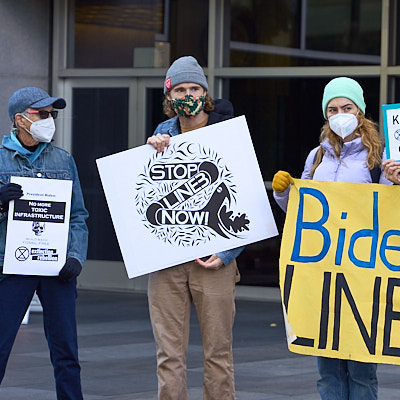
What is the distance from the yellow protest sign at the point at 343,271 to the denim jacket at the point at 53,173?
3.81ft

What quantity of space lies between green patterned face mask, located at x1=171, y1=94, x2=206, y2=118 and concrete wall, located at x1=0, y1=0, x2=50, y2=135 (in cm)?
864

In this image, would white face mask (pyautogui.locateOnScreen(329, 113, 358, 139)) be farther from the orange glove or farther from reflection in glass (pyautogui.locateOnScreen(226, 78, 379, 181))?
reflection in glass (pyautogui.locateOnScreen(226, 78, 379, 181))

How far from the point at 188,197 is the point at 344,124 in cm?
97

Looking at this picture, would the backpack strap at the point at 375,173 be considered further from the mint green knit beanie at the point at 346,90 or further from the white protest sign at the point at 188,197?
the white protest sign at the point at 188,197

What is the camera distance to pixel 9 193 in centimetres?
572

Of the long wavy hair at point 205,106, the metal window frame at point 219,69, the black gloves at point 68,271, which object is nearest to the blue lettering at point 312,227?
the long wavy hair at point 205,106

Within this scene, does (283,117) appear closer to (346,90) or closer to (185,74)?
(185,74)

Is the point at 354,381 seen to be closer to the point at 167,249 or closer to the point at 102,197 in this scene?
the point at 167,249

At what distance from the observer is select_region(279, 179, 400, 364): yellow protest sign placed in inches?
214

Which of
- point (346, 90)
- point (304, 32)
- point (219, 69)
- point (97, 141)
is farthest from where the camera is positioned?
point (97, 141)

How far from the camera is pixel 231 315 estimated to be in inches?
224

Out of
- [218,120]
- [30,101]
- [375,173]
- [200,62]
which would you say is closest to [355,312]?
[375,173]

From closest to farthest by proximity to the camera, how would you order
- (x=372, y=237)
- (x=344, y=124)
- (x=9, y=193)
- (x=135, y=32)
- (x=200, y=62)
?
(x=344, y=124) < (x=372, y=237) < (x=9, y=193) < (x=200, y=62) < (x=135, y=32)

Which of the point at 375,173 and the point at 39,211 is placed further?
the point at 39,211
